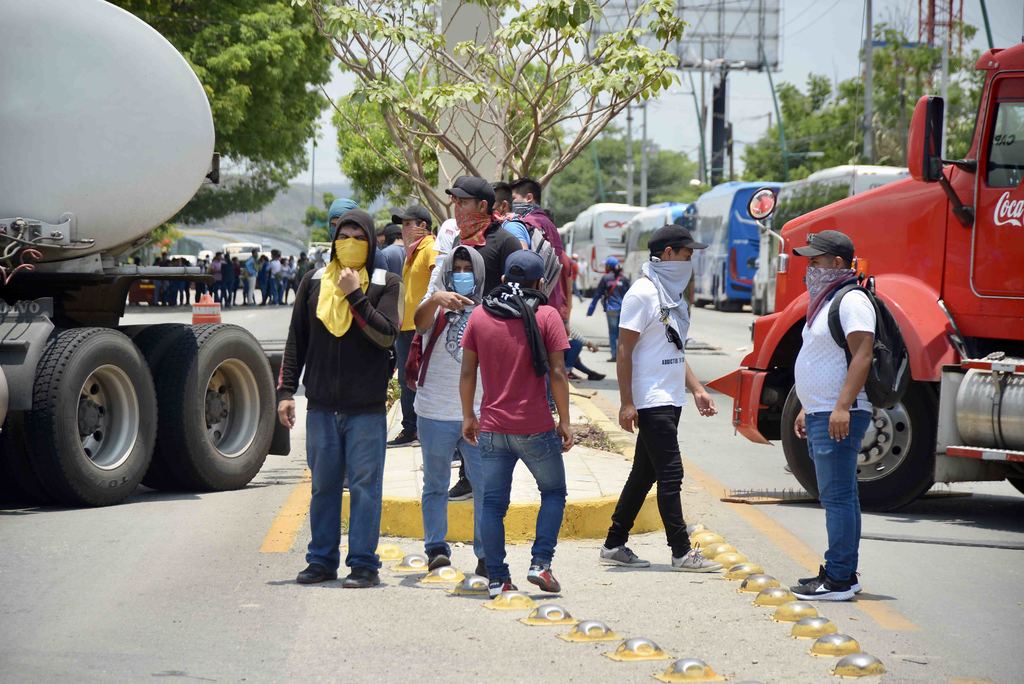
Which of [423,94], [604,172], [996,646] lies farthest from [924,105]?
[604,172]

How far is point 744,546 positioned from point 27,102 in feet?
16.7

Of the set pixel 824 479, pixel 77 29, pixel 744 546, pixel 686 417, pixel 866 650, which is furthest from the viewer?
pixel 686 417

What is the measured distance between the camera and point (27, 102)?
9273 millimetres

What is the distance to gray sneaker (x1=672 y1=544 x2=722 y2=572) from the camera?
24.2 feet

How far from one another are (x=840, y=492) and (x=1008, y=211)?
293 centimetres

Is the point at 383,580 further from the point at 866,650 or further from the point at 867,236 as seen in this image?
the point at 867,236

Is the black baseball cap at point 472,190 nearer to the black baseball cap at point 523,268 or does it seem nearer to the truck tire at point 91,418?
the black baseball cap at point 523,268

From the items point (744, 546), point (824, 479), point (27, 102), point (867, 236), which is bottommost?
point (744, 546)

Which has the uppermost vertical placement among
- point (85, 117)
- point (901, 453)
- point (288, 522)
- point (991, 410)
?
point (85, 117)

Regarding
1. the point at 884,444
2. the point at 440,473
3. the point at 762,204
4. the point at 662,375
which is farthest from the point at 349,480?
the point at 762,204

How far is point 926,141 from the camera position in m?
8.90

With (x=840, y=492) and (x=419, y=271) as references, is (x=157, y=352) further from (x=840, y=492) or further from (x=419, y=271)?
(x=840, y=492)

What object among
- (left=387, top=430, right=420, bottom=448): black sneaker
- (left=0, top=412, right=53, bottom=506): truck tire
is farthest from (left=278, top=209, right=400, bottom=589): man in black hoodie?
(left=387, top=430, right=420, bottom=448): black sneaker

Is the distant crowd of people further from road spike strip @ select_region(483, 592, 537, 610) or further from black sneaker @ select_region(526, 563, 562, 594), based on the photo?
road spike strip @ select_region(483, 592, 537, 610)
